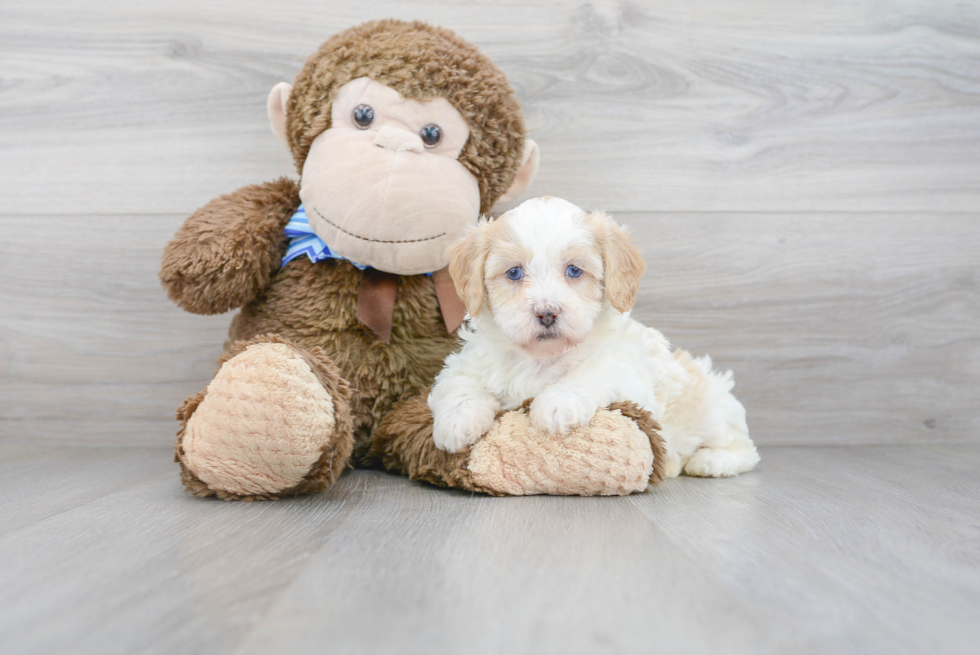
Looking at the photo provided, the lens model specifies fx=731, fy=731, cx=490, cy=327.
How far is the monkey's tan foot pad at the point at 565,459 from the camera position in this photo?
3.96ft

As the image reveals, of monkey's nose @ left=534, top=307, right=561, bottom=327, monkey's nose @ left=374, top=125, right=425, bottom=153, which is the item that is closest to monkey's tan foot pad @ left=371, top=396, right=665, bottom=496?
monkey's nose @ left=534, top=307, right=561, bottom=327

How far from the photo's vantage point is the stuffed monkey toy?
1.19 metres

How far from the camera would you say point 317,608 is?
730 millimetres

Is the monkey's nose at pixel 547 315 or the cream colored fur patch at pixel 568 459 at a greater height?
the monkey's nose at pixel 547 315

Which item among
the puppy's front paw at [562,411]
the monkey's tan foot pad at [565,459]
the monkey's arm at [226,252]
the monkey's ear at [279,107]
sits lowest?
the monkey's tan foot pad at [565,459]

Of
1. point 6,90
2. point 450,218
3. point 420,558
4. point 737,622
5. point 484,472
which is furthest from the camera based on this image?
point 6,90

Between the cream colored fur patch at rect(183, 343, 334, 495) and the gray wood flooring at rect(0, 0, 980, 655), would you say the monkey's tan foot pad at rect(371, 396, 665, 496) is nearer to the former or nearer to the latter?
the cream colored fur patch at rect(183, 343, 334, 495)

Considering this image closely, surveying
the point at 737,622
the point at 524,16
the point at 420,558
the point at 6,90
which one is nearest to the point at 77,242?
the point at 6,90

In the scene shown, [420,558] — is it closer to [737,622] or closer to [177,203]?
[737,622]

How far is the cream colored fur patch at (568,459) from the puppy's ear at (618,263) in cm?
21

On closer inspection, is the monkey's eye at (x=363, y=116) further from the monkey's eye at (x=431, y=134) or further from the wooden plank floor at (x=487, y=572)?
the wooden plank floor at (x=487, y=572)

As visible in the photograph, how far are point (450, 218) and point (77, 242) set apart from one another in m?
1.07

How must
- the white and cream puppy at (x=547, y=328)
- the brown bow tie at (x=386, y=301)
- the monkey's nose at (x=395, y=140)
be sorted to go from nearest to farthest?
the white and cream puppy at (x=547, y=328) < the monkey's nose at (x=395, y=140) < the brown bow tie at (x=386, y=301)

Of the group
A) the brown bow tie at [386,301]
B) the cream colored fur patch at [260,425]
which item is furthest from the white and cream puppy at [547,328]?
the cream colored fur patch at [260,425]
